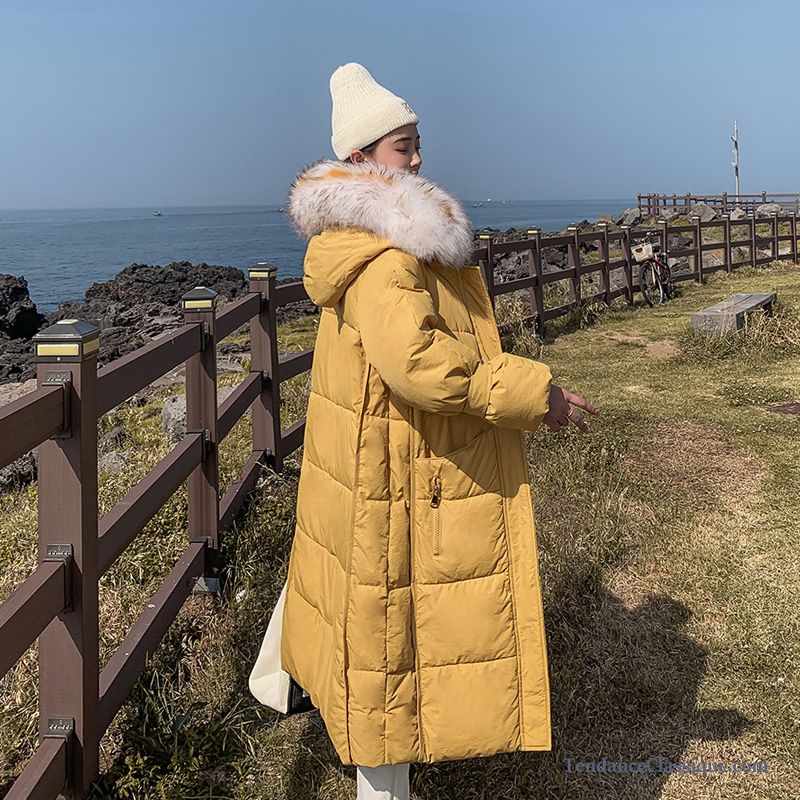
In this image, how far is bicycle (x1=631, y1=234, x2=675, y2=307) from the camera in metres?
13.0

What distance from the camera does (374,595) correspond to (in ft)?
6.53

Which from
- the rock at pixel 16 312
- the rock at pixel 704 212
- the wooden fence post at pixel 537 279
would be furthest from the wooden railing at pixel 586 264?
the rock at pixel 16 312

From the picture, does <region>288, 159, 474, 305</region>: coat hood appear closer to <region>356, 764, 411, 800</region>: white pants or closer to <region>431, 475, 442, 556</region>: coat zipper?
<region>431, 475, 442, 556</region>: coat zipper

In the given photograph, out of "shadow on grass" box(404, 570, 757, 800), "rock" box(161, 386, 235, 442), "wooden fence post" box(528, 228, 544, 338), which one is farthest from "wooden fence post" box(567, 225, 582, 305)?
"shadow on grass" box(404, 570, 757, 800)

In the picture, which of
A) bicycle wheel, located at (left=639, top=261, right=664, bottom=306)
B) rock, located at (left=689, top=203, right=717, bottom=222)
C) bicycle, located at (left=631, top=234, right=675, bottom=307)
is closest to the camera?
bicycle, located at (left=631, top=234, right=675, bottom=307)

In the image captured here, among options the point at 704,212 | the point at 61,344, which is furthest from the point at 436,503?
the point at 704,212

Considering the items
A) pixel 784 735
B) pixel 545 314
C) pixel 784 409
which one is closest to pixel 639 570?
pixel 784 735

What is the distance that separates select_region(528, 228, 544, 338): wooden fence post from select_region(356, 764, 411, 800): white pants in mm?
8361

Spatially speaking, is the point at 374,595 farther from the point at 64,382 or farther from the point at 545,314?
the point at 545,314

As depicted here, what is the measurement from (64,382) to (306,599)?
83 cm

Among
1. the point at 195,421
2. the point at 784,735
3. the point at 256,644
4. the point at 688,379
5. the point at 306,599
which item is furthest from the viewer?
the point at 688,379

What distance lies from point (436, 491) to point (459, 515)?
8cm

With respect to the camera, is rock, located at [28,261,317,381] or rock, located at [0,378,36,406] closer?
rock, located at [0,378,36,406]

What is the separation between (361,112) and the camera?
6.60ft
